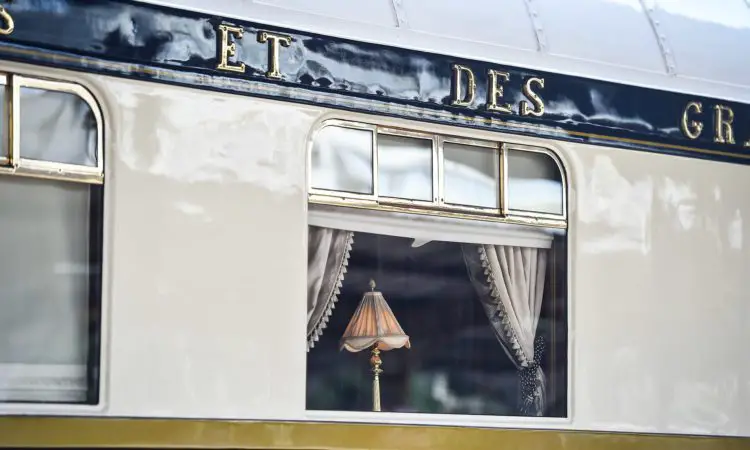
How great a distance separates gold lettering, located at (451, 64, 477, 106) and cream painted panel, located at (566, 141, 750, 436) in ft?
1.62

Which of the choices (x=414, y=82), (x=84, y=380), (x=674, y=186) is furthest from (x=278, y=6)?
(x=674, y=186)

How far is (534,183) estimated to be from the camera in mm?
5258

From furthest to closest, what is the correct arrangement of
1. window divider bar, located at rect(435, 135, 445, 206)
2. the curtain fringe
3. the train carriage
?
1. the curtain fringe
2. window divider bar, located at rect(435, 135, 445, 206)
3. the train carriage

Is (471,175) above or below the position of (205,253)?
above

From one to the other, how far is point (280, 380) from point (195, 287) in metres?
0.43

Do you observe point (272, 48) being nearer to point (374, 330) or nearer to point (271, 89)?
point (271, 89)

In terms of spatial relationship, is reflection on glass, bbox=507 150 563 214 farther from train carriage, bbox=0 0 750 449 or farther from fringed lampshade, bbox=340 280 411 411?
fringed lampshade, bbox=340 280 411 411

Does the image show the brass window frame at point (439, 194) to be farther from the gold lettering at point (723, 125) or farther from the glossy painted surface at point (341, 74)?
the gold lettering at point (723, 125)

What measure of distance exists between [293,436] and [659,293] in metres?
1.70

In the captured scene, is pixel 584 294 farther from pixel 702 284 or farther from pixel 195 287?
pixel 195 287

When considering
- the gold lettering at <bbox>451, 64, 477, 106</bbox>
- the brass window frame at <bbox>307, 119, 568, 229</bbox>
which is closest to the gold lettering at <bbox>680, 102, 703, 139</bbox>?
the brass window frame at <bbox>307, 119, 568, 229</bbox>

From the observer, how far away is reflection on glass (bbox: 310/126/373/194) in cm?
478

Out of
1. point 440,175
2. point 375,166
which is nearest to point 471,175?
point 440,175

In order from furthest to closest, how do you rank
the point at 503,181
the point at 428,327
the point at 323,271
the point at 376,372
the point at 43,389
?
the point at 503,181 < the point at 428,327 < the point at 376,372 < the point at 323,271 < the point at 43,389
